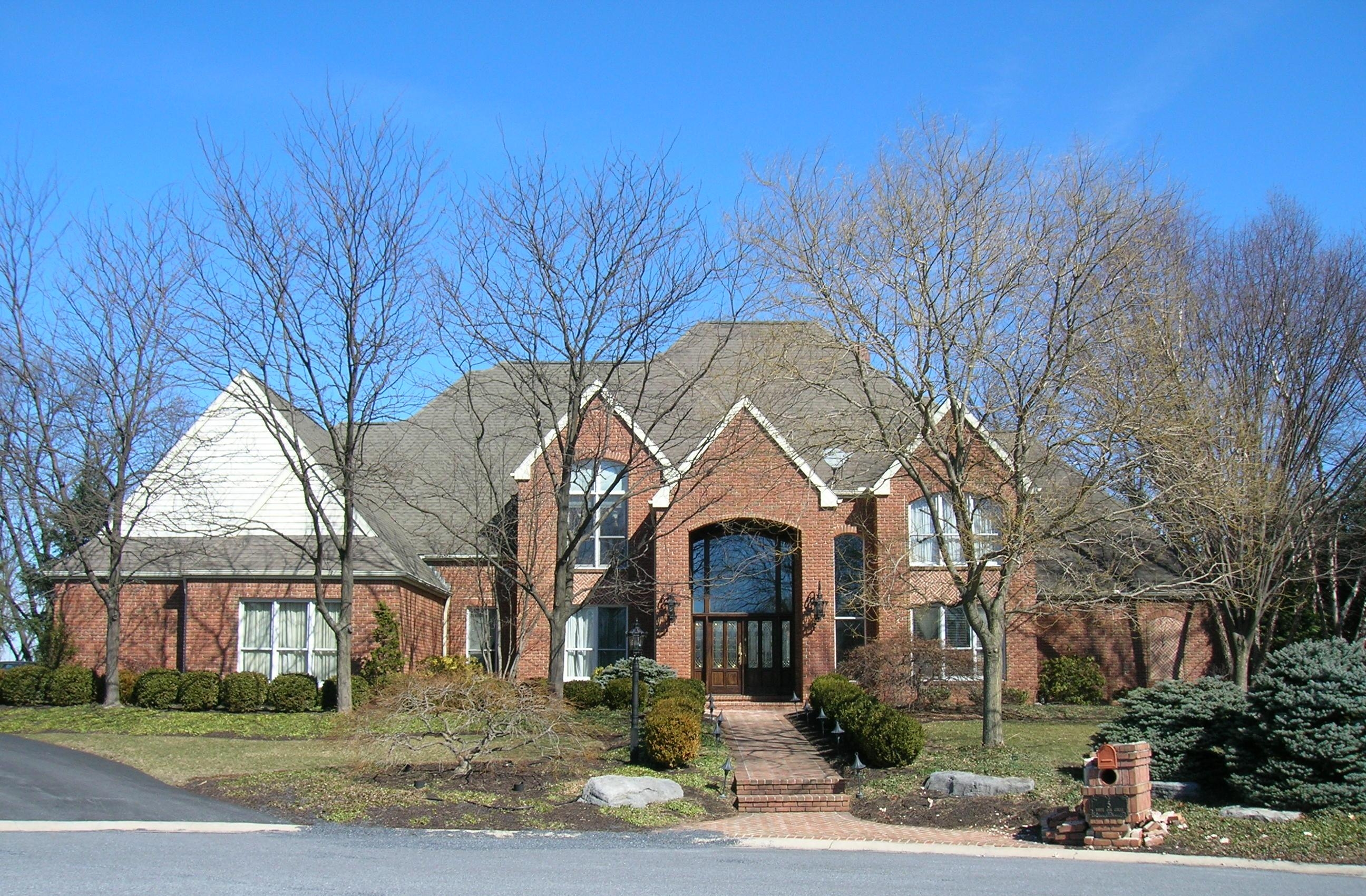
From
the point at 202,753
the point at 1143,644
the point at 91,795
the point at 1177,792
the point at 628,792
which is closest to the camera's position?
the point at 91,795

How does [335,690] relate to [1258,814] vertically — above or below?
above

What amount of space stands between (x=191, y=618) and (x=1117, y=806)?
20537 mm

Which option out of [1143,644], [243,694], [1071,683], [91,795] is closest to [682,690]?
[243,694]

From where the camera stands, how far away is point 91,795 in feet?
46.8

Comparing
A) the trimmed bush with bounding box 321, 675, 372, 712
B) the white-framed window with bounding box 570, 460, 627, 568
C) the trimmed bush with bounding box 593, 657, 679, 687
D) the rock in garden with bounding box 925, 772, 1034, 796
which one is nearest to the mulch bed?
the rock in garden with bounding box 925, 772, 1034, 796

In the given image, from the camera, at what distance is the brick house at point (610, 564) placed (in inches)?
1002

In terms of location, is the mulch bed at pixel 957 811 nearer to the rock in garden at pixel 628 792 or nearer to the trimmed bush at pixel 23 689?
the rock in garden at pixel 628 792

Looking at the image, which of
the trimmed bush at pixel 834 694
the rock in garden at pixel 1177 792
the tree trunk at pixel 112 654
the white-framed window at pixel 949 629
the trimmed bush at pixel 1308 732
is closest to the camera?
the trimmed bush at pixel 1308 732

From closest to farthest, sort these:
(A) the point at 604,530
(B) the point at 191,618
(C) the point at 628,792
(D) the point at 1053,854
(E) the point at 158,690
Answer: (D) the point at 1053,854
(C) the point at 628,792
(E) the point at 158,690
(B) the point at 191,618
(A) the point at 604,530

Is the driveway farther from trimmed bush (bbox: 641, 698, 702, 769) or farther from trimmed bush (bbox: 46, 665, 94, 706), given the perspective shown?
trimmed bush (bbox: 46, 665, 94, 706)

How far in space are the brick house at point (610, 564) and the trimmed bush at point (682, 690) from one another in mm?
2703

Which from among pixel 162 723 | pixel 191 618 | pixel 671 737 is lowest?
pixel 162 723

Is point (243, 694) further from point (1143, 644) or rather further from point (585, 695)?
point (1143, 644)

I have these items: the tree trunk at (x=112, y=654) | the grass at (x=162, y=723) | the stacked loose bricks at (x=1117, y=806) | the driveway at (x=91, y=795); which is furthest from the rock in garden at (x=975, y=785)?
the tree trunk at (x=112, y=654)
